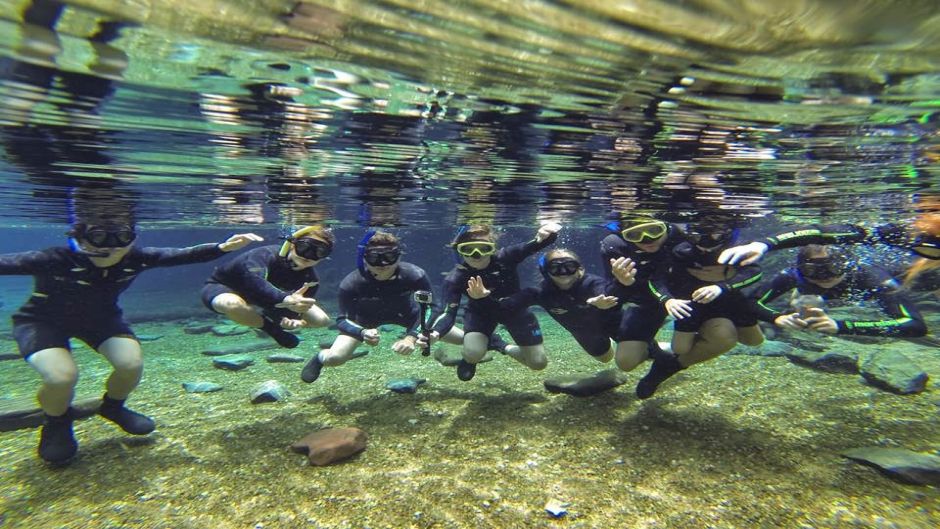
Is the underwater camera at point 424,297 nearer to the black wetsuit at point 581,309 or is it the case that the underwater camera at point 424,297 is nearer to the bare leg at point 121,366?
the black wetsuit at point 581,309

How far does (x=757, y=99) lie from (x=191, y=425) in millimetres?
9336

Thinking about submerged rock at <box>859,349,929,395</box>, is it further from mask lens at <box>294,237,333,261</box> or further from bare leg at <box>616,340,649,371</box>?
mask lens at <box>294,237,333,261</box>

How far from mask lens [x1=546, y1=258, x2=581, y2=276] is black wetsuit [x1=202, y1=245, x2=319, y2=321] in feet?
14.6

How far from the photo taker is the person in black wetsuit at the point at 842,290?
5.64 metres

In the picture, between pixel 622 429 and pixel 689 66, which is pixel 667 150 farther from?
pixel 622 429

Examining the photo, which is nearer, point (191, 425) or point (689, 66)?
point (689, 66)

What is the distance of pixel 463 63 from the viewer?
12.9 ft

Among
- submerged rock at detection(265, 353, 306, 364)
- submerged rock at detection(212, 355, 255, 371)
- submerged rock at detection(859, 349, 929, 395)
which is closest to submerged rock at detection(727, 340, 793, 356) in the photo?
submerged rock at detection(859, 349, 929, 395)

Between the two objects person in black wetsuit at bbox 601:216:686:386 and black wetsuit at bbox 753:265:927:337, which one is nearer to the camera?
black wetsuit at bbox 753:265:927:337

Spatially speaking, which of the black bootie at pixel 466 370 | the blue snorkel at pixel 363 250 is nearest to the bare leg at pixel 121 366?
the blue snorkel at pixel 363 250

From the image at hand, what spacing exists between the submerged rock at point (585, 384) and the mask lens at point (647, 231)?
8.48ft

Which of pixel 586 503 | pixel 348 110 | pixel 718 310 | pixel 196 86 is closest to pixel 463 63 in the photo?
pixel 348 110

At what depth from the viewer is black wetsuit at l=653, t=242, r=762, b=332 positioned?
669 cm

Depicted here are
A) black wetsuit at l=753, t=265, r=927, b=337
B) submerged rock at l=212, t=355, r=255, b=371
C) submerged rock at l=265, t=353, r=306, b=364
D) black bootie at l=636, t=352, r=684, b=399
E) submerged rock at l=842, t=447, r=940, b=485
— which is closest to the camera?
submerged rock at l=842, t=447, r=940, b=485
